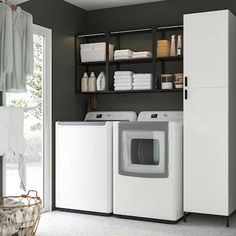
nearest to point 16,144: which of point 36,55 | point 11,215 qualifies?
point 11,215

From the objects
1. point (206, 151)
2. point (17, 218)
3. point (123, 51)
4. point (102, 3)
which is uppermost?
point (102, 3)

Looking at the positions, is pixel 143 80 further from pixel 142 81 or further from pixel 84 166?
pixel 84 166

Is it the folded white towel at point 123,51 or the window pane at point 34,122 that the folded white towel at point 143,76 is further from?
the window pane at point 34,122

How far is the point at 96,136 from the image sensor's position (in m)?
4.82

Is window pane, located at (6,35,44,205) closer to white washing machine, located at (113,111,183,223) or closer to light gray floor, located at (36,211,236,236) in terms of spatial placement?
light gray floor, located at (36,211,236,236)

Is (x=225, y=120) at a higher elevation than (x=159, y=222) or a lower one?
higher

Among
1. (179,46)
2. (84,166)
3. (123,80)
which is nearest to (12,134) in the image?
(84,166)

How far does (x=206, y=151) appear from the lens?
4453mm

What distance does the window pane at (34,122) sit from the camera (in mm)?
4802

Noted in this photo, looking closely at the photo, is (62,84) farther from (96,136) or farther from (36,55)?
(96,136)

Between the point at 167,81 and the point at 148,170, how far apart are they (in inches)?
42.9

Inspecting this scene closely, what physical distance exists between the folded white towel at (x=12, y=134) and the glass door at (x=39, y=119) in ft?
2.89

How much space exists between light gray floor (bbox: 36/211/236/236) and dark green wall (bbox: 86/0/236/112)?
1.38m

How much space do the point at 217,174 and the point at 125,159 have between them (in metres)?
0.96
